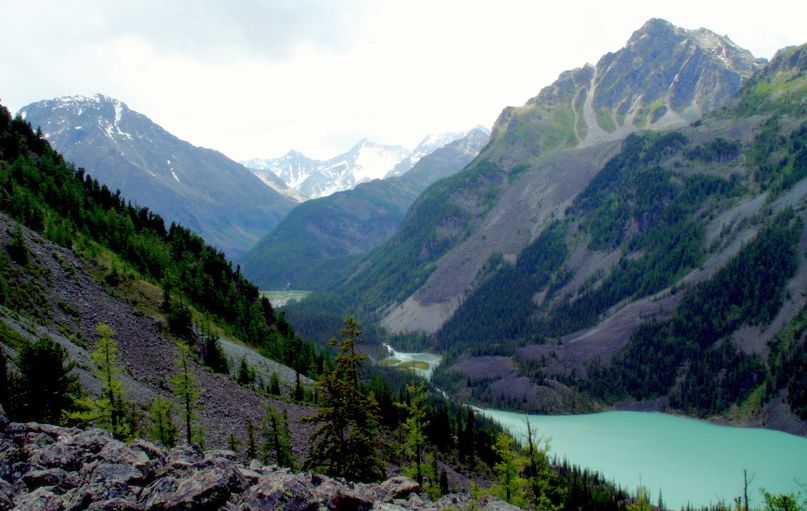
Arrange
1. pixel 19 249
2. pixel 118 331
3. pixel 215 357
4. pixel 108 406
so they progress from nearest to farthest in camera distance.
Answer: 1. pixel 108 406
2. pixel 118 331
3. pixel 19 249
4. pixel 215 357

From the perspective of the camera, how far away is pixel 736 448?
134 meters

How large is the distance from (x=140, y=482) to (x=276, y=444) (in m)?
24.4

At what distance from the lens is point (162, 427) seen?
3831cm

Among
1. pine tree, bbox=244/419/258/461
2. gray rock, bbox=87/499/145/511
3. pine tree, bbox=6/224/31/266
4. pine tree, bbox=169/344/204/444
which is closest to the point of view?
gray rock, bbox=87/499/145/511

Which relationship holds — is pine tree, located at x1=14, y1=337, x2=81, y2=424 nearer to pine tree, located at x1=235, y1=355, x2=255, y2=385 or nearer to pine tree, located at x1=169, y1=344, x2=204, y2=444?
pine tree, located at x1=169, y1=344, x2=204, y2=444

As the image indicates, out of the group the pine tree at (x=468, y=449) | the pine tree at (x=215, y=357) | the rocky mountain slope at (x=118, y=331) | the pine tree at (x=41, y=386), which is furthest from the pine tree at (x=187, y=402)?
the pine tree at (x=468, y=449)

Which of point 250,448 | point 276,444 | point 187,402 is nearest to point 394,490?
point 250,448

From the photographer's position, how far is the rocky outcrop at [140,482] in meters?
18.6

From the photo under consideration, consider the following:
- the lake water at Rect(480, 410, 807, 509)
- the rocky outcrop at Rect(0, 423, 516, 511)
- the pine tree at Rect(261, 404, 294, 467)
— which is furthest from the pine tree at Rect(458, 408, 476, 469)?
the rocky outcrop at Rect(0, 423, 516, 511)

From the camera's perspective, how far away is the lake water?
11069cm

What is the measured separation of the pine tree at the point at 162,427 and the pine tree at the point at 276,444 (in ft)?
23.0

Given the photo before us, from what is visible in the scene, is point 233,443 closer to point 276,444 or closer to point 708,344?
point 276,444

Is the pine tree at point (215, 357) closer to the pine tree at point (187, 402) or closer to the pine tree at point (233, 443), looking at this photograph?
the pine tree at point (187, 402)

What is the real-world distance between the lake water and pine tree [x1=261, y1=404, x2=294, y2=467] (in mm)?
62316
